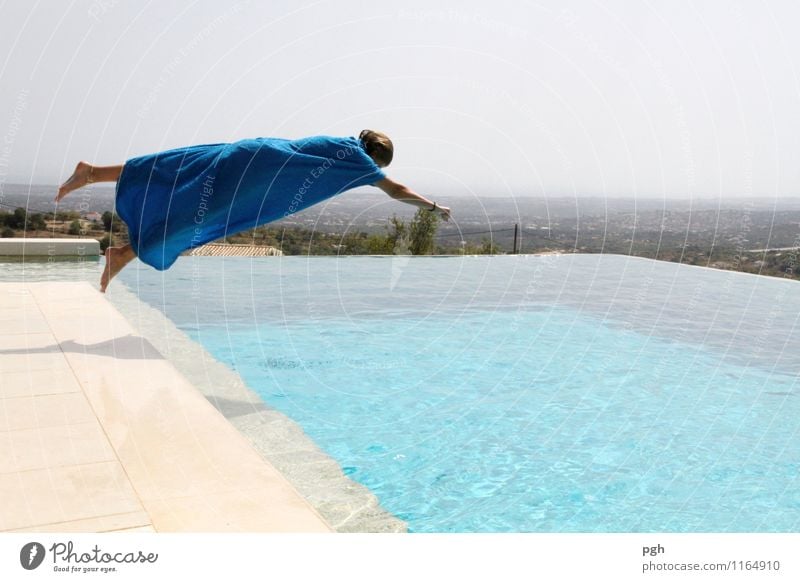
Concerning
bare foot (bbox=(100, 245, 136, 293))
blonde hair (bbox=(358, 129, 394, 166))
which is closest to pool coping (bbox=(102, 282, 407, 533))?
bare foot (bbox=(100, 245, 136, 293))

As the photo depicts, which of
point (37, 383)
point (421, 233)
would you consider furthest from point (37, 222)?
→ point (37, 383)

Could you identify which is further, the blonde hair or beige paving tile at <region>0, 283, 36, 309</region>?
beige paving tile at <region>0, 283, 36, 309</region>

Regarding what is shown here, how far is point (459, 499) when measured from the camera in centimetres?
324

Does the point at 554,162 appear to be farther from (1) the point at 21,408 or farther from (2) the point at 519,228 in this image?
(2) the point at 519,228

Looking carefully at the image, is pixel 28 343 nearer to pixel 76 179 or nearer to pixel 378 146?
pixel 76 179

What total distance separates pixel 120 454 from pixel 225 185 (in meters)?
1.90

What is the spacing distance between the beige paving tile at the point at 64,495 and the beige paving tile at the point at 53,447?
0.07 m

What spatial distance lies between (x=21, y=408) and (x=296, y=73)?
10.5 ft

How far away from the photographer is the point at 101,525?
7.33 ft

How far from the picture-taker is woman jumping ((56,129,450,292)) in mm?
4258

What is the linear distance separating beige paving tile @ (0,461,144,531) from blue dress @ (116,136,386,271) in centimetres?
204

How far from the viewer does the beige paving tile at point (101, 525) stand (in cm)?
220

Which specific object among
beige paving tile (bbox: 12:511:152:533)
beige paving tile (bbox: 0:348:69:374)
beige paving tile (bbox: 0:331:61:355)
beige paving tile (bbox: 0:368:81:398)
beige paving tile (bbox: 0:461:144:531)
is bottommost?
beige paving tile (bbox: 12:511:152:533)

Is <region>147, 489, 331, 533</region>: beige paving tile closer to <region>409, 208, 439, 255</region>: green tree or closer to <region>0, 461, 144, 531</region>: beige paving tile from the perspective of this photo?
<region>0, 461, 144, 531</region>: beige paving tile
